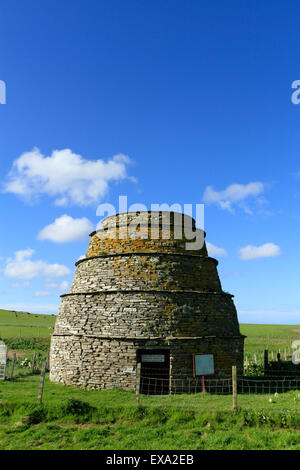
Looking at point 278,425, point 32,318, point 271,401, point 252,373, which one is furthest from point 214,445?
point 32,318

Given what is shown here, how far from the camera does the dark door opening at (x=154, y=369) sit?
547 inches

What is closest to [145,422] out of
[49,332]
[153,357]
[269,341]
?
[153,357]

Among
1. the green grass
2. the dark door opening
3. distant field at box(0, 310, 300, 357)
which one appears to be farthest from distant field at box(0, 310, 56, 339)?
the green grass

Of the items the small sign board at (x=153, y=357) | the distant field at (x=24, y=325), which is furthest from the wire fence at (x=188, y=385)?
the distant field at (x=24, y=325)

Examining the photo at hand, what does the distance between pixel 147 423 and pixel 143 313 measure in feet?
16.3

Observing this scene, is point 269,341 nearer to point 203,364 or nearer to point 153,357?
point 203,364

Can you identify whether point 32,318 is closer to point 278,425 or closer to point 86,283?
point 86,283

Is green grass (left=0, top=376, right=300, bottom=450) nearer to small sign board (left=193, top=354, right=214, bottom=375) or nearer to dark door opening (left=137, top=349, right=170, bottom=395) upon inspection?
small sign board (left=193, top=354, right=214, bottom=375)

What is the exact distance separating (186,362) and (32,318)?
231ft

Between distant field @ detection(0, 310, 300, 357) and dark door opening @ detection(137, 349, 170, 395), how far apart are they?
74.1 feet

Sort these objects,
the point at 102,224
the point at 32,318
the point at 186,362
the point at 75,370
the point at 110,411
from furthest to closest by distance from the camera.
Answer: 1. the point at 32,318
2. the point at 102,224
3. the point at 75,370
4. the point at 186,362
5. the point at 110,411

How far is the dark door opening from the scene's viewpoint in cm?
1390

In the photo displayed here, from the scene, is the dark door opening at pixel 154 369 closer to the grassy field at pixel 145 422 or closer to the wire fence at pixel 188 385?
the wire fence at pixel 188 385

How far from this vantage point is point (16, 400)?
38.8 feet
